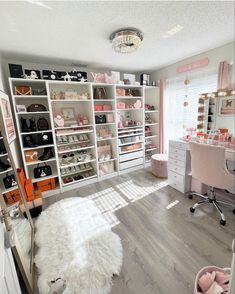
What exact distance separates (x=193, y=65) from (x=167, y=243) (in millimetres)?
2759

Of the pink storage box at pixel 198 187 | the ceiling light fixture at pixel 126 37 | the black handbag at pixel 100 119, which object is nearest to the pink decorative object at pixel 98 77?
the black handbag at pixel 100 119

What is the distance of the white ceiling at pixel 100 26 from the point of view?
4.32 feet

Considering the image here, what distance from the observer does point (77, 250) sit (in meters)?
1.53

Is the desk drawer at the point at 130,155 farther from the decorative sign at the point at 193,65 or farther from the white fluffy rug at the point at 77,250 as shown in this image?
the decorative sign at the point at 193,65

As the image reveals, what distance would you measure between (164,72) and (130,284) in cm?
351

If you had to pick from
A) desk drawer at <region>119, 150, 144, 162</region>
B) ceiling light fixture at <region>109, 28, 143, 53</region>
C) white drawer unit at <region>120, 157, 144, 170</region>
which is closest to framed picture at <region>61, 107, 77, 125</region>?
desk drawer at <region>119, 150, 144, 162</region>

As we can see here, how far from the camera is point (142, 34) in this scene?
1770mm

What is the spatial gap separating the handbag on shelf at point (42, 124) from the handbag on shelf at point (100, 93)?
101cm

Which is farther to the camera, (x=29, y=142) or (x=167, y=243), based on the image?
(x=29, y=142)

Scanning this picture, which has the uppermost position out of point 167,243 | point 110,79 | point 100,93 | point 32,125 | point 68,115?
point 110,79

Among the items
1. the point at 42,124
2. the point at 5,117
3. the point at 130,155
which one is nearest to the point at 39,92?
the point at 42,124

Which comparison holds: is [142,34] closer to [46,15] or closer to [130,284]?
[46,15]

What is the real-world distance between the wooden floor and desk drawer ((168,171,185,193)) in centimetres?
11

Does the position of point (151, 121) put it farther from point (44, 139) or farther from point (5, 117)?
point (5, 117)
